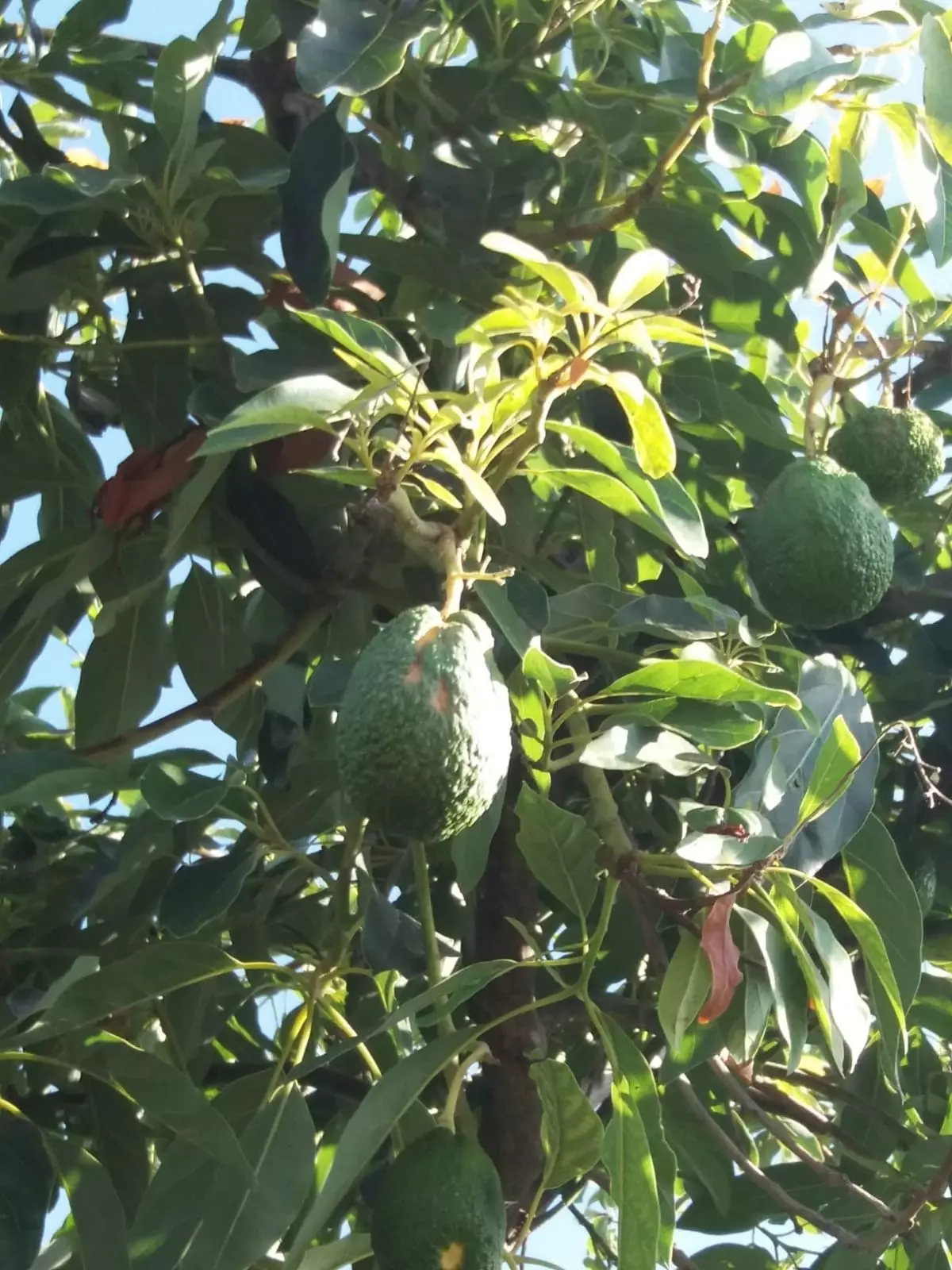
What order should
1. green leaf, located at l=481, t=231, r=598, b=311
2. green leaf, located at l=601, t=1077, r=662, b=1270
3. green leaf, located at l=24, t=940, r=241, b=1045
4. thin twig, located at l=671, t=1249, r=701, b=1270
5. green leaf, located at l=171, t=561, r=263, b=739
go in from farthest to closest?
green leaf, located at l=171, t=561, r=263, b=739, thin twig, located at l=671, t=1249, r=701, b=1270, green leaf, located at l=24, t=940, r=241, b=1045, green leaf, located at l=601, t=1077, r=662, b=1270, green leaf, located at l=481, t=231, r=598, b=311

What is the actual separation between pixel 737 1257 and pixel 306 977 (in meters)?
0.38

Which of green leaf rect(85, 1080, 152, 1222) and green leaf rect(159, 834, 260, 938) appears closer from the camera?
green leaf rect(159, 834, 260, 938)

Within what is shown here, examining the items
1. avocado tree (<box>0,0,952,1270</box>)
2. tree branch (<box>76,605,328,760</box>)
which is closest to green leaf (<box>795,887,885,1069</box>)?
avocado tree (<box>0,0,952,1270</box>)

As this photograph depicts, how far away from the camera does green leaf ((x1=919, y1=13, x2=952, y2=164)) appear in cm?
65

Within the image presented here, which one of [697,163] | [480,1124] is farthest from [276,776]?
[697,163]

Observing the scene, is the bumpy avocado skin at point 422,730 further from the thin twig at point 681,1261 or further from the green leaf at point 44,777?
the thin twig at point 681,1261

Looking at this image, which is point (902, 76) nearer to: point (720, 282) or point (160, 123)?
point (720, 282)

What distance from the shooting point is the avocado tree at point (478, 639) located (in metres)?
0.61

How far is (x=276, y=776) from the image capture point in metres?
0.88

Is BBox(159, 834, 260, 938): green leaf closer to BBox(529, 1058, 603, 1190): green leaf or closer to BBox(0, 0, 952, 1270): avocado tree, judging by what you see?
BBox(0, 0, 952, 1270): avocado tree

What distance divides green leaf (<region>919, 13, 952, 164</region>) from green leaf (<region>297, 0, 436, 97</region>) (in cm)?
25

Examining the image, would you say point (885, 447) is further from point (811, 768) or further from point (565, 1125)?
point (565, 1125)

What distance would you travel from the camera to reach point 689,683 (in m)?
0.62

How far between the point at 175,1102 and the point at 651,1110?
243mm
